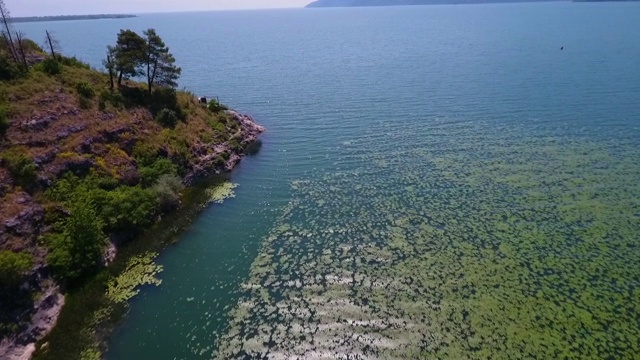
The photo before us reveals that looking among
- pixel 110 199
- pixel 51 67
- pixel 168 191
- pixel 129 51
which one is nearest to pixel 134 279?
pixel 110 199

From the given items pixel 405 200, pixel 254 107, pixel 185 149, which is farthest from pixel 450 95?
pixel 185 149

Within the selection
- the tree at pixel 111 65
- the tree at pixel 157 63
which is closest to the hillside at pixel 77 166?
the tree at pixel 111 65

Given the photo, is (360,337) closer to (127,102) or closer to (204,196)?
(204,196)

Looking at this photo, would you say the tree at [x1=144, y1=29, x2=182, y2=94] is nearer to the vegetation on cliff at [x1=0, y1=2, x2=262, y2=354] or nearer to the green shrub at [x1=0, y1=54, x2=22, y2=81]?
the vegetation on cliff at [x1=0, y1=2, x2=262, y2=354]

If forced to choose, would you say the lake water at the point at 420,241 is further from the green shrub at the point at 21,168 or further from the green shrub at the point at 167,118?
the green shrub at the point at 21,168

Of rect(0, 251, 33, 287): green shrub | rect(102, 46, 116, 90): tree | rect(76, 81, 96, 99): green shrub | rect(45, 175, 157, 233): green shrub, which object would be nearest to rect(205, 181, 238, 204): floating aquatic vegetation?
rect(45, 175, 157, 233): green shrub

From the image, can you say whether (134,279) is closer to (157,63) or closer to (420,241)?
(420,241)
